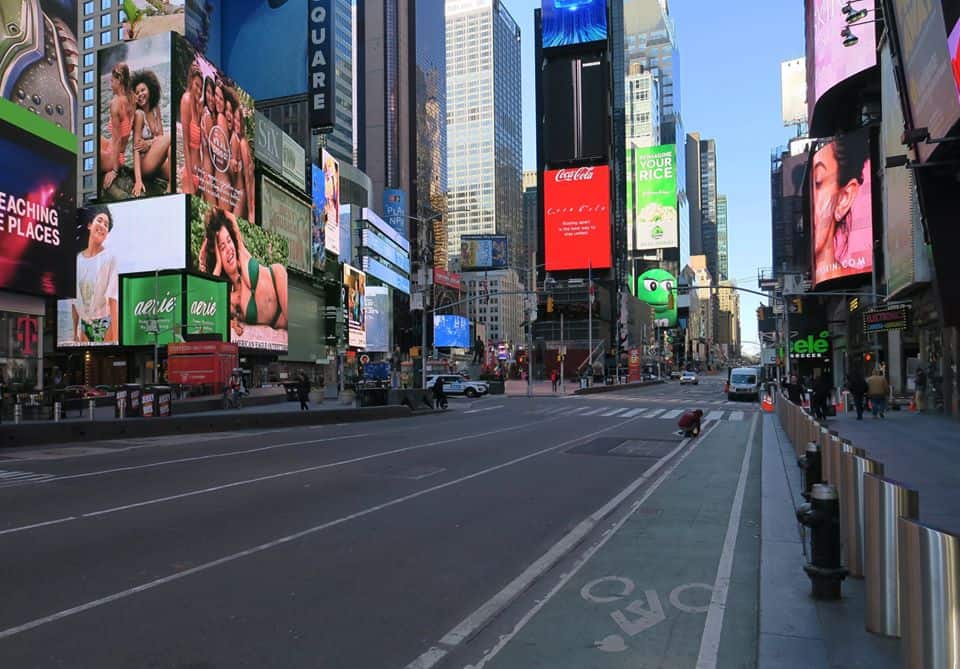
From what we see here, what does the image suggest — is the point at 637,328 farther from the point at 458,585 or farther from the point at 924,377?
the point at 458,585

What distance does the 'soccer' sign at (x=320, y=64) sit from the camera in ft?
280

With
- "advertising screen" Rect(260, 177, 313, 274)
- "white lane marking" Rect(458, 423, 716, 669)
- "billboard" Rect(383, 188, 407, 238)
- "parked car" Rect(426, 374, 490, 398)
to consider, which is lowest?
"parked car" Rect(426, 374, 490, 398)

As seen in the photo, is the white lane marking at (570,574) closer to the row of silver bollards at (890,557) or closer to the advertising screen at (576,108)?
the row of silver bollards at (890,557)

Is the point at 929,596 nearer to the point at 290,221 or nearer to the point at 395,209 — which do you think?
the point at 290,221

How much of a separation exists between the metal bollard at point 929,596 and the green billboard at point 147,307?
64.5m

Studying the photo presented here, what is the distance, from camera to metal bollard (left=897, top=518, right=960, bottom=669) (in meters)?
2.99

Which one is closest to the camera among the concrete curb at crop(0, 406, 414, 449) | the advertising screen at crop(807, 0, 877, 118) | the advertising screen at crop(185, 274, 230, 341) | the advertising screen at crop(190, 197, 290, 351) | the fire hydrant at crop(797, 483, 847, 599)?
the fire hydrant at crop(797, 483, 847, 599)

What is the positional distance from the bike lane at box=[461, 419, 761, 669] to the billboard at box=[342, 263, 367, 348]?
99779 millimetres

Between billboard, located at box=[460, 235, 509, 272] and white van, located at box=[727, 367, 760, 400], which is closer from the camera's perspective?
white van, located at box=[727, 367, 760, 400]

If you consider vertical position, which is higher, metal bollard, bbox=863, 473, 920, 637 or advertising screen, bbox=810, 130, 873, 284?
advertising screen, bbox=810, 130, 873, 284

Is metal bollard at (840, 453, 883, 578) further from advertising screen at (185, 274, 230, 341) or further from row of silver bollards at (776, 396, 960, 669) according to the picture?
advertising screen at (185, 274, 230, 341)

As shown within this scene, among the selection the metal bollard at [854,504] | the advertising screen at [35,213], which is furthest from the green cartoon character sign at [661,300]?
the metal bollard at [854,504]

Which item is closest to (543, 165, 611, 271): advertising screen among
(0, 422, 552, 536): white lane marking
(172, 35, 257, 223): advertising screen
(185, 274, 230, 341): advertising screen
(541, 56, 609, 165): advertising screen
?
(541, 56, 609, 165): advertising screen

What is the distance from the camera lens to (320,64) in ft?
287
